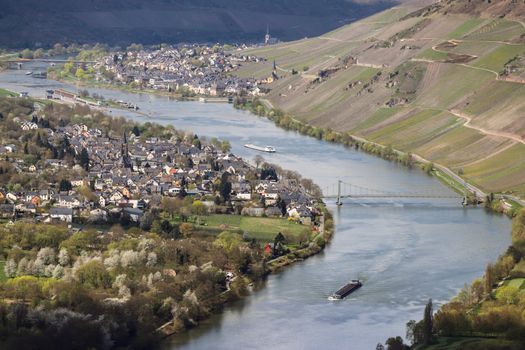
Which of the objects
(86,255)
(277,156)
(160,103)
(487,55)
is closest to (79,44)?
(160,103)

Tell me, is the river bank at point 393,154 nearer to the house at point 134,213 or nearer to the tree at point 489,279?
the house at point 134,213

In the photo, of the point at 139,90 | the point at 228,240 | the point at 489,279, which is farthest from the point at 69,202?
the point at 139,90

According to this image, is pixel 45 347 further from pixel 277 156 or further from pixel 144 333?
pixel 277 156

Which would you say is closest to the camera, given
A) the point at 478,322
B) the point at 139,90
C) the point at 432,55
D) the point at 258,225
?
the point at 478,322

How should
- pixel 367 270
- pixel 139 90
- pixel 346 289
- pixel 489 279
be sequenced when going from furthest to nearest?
pixel 139 90
pixel 367 270
pixel 346 289
pixel 489 279

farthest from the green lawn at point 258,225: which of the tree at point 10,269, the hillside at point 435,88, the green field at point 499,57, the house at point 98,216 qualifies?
the green field at point 499,57

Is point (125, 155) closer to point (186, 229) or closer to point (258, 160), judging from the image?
point (258, 160)
